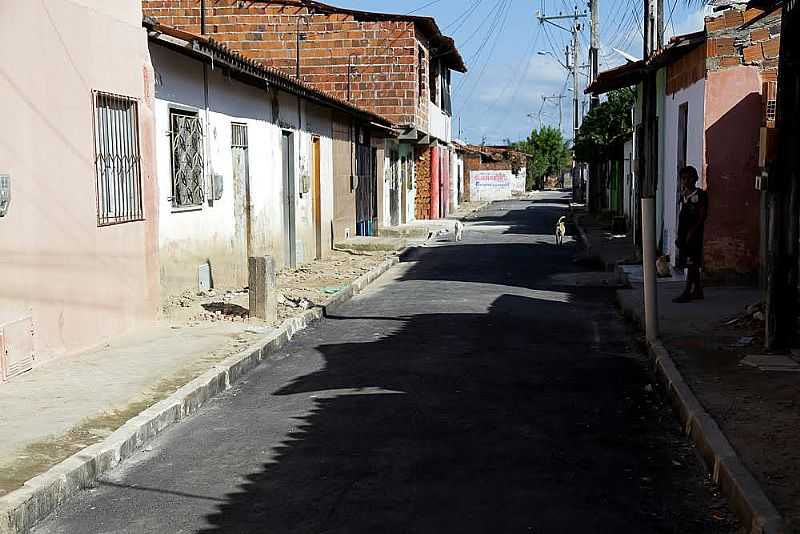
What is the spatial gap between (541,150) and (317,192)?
7458cm

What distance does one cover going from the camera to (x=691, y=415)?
269 inches

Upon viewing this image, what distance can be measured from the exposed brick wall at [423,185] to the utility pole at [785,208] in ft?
97.7

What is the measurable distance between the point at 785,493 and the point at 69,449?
4.25 m

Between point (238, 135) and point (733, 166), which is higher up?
point (238, 135)

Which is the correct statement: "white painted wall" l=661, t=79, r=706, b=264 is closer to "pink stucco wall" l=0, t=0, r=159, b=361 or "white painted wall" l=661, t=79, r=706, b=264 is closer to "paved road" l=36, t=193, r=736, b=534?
"paved road" l=36, t=193, r=736, b=534

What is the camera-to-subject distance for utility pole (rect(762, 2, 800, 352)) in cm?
872

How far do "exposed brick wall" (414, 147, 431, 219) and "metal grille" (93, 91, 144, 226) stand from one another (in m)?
27.8

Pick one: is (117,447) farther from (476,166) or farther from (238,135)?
(476,166)

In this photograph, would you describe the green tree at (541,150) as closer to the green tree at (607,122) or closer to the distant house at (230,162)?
the green tree at (607,122)

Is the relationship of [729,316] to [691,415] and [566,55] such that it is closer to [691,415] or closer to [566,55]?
[691,415]

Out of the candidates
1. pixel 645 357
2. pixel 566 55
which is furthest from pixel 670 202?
pixel 566 55

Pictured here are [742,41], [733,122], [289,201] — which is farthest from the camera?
[289,201]

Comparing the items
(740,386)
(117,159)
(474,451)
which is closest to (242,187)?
(117,159)

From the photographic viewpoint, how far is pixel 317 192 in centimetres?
2167
